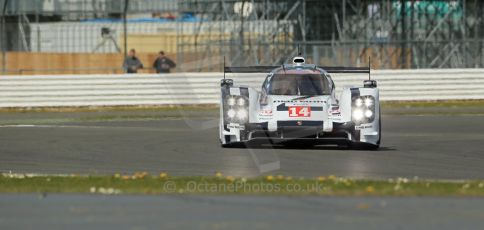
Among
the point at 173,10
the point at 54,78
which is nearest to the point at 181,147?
the point at 54,78

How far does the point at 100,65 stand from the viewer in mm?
40250

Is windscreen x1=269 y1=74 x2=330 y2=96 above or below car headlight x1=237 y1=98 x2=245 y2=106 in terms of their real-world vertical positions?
above

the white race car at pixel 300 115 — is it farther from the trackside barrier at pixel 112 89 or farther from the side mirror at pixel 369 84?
the trackside barrier at pixel 112 89

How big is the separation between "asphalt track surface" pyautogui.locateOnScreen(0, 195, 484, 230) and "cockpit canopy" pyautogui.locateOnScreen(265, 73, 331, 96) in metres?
6.44

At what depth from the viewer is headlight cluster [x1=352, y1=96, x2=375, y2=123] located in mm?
16359

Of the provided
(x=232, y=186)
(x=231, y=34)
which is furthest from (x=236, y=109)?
(x=231, y=34)

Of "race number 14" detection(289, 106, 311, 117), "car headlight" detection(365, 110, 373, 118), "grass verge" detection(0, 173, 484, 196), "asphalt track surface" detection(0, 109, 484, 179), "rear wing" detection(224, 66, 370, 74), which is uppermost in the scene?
"rear wing" detection(224, 66, 370, 74)

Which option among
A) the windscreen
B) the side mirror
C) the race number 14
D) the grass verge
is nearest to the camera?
the grass verge

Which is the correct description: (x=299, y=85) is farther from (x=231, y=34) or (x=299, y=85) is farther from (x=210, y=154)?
(x=231, y=34)

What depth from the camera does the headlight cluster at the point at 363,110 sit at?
16359 millimetres

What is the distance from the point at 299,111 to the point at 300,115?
0.06 metres

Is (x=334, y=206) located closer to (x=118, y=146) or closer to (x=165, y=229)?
(x=165, y=229)

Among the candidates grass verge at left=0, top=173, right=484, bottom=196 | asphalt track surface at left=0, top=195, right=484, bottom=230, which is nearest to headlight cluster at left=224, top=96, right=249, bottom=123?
grass verge at left=0, top=173, right=484, bottom=196

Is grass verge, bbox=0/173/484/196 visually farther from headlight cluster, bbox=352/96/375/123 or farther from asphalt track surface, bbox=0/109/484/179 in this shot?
headlight cluster, bbox=352/96/375/123
